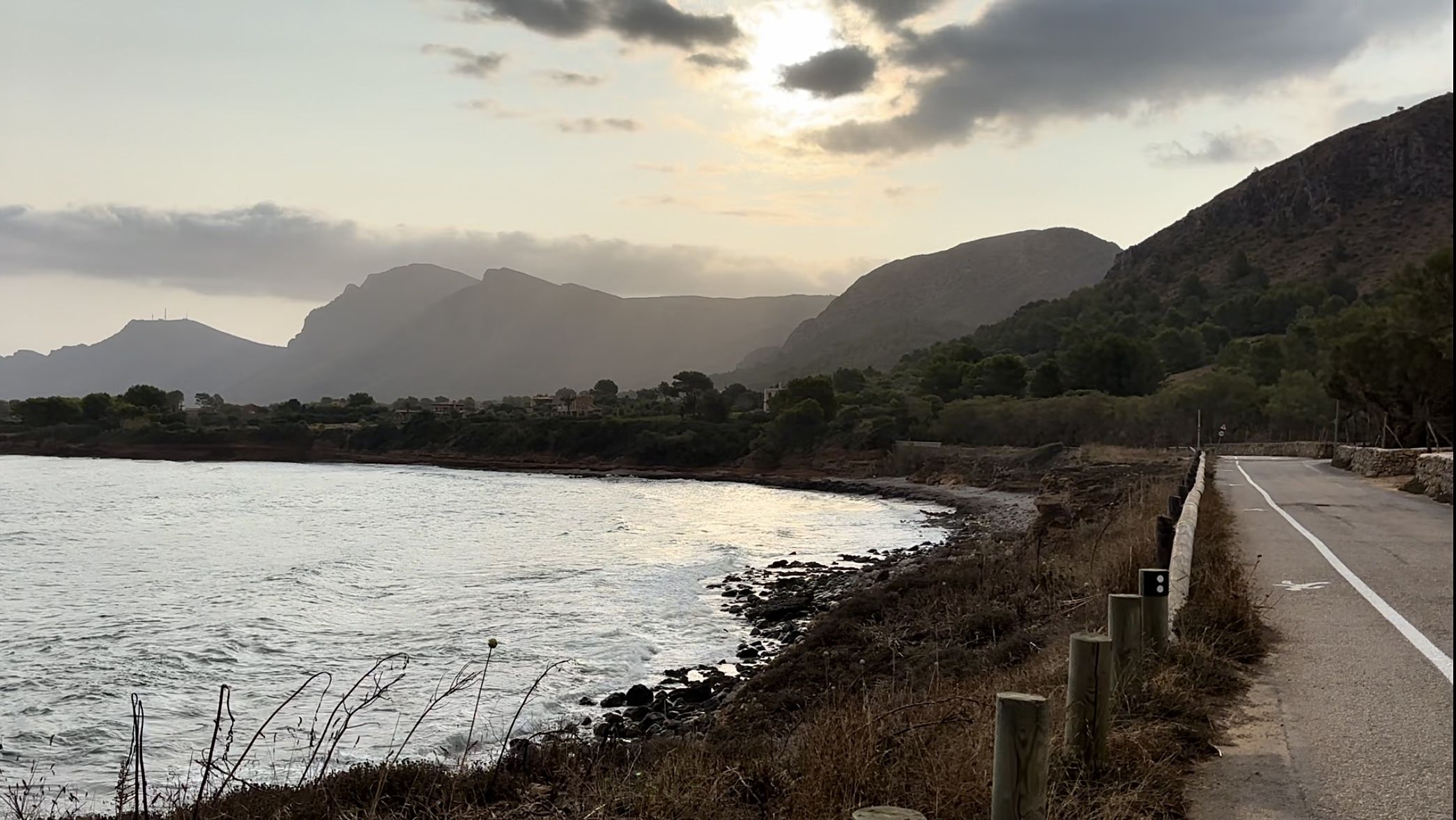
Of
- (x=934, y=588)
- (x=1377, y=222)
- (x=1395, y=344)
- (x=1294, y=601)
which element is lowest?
(x=934, y=588)

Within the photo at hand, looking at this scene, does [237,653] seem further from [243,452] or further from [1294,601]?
[243,452]

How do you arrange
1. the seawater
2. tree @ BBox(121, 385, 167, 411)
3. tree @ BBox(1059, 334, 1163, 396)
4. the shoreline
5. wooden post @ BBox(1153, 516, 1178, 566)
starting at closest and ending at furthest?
wooden post @ BBox(1153, 516, 1178, 566) → the shoreline → the seawater → tree @ BBox(1059, 334, 1163, 396) → tree @ BBox(121, 385, 167, 411)

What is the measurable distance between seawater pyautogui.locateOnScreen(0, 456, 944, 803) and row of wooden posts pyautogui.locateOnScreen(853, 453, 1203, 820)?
7.22 m

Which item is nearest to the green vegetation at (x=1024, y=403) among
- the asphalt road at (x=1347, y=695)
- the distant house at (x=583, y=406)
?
the distant house at (x=583, y=406)

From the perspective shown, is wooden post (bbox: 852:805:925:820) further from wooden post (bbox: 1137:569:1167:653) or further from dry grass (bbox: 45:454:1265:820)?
wooden post (bbox: 1137:569:1167:653)

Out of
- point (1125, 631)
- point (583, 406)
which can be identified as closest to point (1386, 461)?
point (1125, 631)

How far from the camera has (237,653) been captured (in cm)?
2288

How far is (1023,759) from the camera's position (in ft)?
12.9

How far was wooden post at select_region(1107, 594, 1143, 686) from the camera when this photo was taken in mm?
6469

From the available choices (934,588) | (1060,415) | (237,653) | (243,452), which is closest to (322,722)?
(237,653)

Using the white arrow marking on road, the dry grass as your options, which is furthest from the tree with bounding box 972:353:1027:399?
the white arrow marking on road

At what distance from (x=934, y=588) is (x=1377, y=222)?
394 feet

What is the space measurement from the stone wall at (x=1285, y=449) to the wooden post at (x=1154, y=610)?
47.8 m

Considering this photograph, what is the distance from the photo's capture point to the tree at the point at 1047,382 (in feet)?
325
